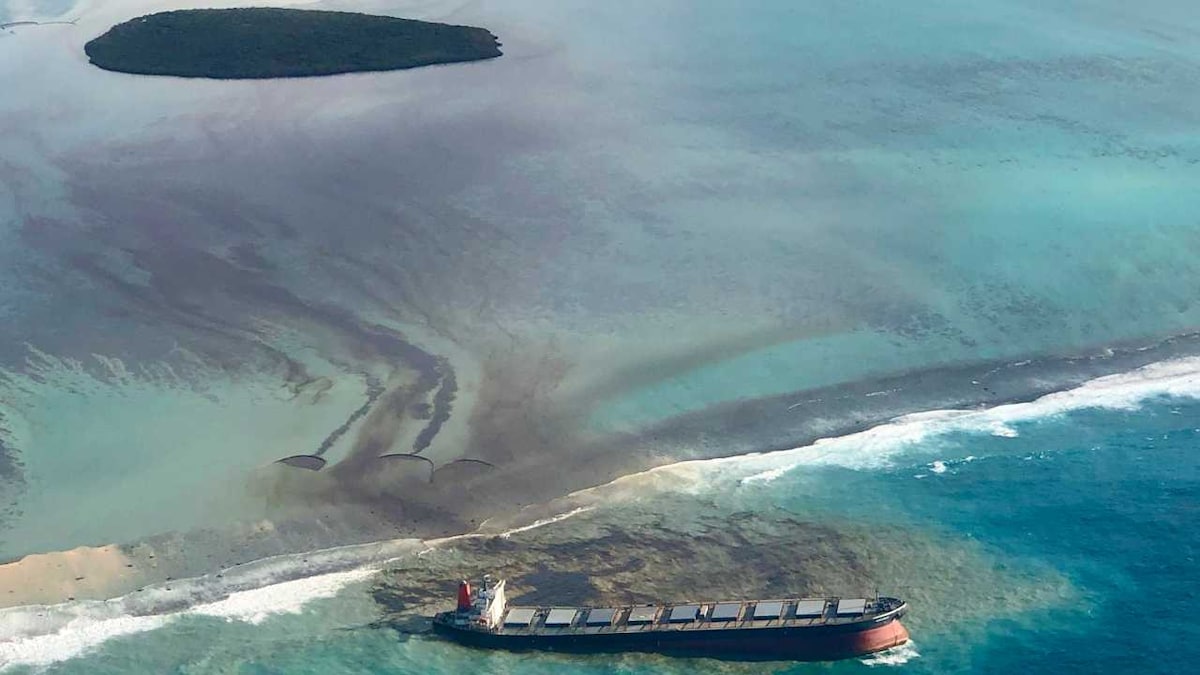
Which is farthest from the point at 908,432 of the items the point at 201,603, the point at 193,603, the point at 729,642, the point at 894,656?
the point at 193,603

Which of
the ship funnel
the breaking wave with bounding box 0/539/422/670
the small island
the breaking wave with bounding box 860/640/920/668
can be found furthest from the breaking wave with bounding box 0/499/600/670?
the small island

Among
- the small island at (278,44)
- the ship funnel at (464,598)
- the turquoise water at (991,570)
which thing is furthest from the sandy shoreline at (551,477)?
the small island at (278,44)

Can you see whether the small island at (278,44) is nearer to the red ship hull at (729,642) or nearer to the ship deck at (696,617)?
the ship deck at (696,617)

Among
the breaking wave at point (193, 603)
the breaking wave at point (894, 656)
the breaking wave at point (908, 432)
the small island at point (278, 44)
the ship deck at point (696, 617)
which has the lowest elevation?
the breaking wave at point (894, 656)

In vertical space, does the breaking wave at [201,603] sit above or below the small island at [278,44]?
Result: below

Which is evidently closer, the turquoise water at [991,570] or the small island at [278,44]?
the turquoise water at [991,570]

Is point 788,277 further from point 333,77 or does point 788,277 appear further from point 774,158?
point 333,77

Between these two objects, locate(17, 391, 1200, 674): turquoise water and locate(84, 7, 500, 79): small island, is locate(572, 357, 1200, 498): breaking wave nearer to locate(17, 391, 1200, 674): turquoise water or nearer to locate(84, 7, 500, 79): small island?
locate(17, 391, 1200, 674): turquoise water
